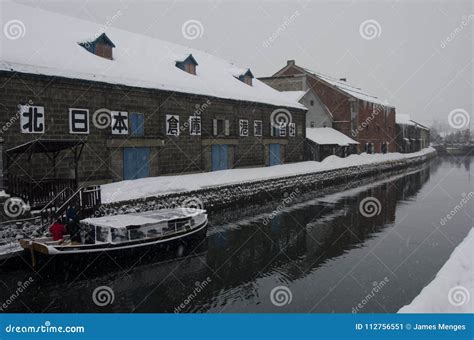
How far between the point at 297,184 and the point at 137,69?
565 inches

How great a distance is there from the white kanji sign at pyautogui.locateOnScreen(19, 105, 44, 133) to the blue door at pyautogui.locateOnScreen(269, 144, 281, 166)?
21507mm

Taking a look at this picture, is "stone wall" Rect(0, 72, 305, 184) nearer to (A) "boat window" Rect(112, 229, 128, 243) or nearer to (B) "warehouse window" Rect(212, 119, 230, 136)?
(B) "warehouse window" Rect(212, 119, 230, 136)

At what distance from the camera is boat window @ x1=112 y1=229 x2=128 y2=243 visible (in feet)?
46.5

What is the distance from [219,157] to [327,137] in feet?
63.2

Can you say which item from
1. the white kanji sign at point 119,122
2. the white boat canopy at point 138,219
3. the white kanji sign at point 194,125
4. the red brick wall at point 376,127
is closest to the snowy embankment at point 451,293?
the white boat canopy at point 138,219

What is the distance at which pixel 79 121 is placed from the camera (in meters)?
22.0

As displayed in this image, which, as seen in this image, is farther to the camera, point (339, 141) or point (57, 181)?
point (339, 141)

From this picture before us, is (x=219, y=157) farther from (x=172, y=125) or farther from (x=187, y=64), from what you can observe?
(x=187, y=64)

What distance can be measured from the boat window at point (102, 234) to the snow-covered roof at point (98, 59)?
9466 mm

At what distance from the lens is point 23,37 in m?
21.7

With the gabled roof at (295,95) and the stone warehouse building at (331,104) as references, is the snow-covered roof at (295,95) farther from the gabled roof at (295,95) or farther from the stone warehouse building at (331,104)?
the stone warehouse building at (331,104)

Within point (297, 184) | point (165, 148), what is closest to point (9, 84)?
point (165, 148)

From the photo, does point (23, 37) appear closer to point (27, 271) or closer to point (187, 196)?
point (187, 196)

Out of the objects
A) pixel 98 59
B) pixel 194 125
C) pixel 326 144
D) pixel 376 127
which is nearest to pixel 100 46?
pixel 98 59
